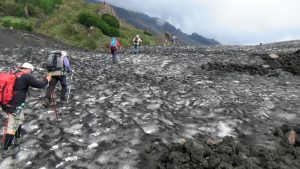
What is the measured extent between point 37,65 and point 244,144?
53.9ft

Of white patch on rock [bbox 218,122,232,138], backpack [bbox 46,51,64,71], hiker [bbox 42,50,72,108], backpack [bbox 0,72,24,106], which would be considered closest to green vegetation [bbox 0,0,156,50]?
hiker [bbox 42,50,72,108]

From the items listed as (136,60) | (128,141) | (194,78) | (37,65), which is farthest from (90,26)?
(128,141)

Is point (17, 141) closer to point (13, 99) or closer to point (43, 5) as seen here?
point (13, 99)

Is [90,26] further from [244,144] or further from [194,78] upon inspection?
[244,144]

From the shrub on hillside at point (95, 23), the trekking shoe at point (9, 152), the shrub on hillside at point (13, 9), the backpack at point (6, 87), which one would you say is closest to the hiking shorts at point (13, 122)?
the backpack at point (6, 87)

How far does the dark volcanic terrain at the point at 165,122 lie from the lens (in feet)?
34.4

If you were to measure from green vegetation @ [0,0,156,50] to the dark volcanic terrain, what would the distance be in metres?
34.5

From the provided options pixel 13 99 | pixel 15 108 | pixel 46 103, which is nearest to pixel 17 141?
pixel 15 108

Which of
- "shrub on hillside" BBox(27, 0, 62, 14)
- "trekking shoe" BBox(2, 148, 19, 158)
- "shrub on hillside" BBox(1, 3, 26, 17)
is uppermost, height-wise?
"shrub on hillside" BBox(27, 0, 62, 14)

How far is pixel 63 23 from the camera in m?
65.2

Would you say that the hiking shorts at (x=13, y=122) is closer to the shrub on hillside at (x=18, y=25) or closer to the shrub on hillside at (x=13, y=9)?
the shrub on hillside at (x=18, y=25)

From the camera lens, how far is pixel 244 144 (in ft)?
38.6

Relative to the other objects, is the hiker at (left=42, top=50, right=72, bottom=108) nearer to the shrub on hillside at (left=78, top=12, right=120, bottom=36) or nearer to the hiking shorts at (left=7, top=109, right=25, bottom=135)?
the hiking shorts at (left=7, top=109, right=25, bottom=135)

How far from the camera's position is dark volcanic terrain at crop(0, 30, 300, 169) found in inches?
412
